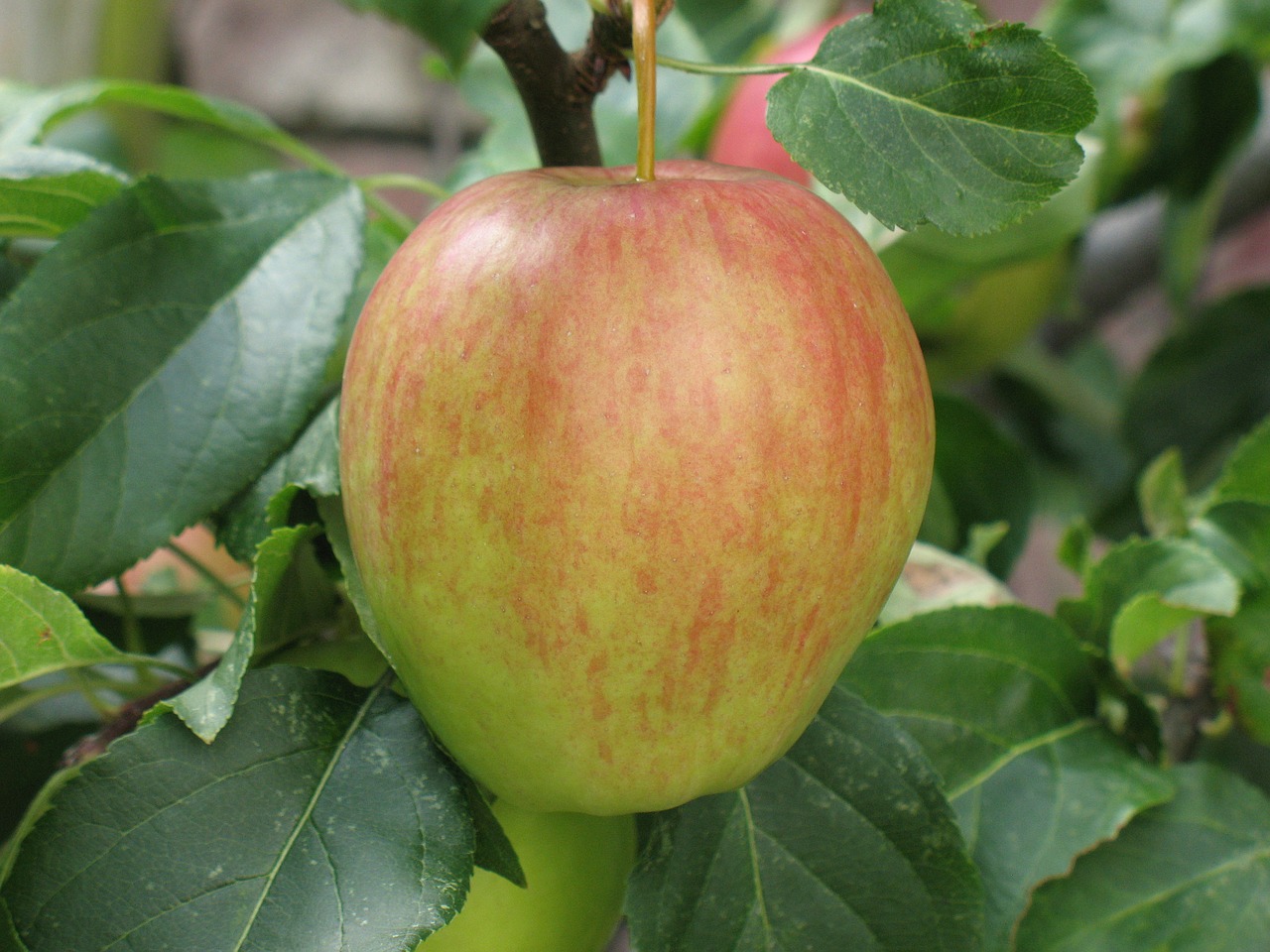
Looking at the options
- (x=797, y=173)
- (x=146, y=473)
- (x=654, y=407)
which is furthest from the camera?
(x=797, y=173)

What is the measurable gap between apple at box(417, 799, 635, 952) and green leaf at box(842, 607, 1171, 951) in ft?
0.35

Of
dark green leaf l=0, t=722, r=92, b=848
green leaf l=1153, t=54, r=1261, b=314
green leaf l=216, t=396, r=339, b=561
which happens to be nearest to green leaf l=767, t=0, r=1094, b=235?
green leaf l=216, t=396, r=339, b=561

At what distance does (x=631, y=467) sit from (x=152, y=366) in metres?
0.19

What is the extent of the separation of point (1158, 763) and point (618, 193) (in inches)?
12.6

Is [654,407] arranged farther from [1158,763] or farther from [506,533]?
[1158,763]

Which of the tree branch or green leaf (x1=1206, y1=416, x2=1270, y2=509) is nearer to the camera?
the tree branch

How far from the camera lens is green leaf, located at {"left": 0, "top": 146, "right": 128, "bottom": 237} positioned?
1.13ft

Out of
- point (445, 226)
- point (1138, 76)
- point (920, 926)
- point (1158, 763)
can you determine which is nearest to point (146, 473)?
point (445, 226)

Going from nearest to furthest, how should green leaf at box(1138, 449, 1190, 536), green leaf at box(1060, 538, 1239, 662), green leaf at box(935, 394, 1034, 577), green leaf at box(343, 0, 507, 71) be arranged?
green leaf at box(343, 0, 507, 71) < green leaf at box(1060, 538, 1239, 662) < green leaf at box(1138, 449, 1190, 536) < green leaf at box(935, 394, 1034, 577)

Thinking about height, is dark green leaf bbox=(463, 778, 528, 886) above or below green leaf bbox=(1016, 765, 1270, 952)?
above

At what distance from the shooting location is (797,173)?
2.10ft

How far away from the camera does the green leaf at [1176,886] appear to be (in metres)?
0.40

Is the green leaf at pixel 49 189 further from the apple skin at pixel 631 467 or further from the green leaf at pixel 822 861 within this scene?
the green leaf at pixel 822 861

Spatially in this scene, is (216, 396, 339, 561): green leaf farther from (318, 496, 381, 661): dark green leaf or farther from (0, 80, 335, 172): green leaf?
(0, 80, 335, 172): green leaf
